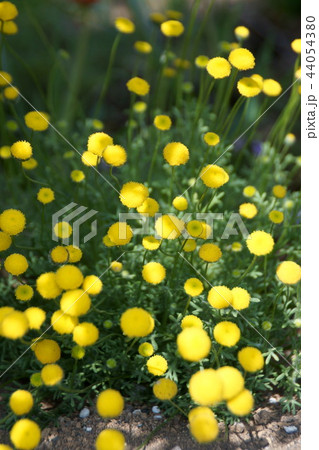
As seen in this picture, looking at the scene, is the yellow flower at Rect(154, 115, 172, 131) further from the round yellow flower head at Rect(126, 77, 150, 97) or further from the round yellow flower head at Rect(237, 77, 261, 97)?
the round yellow flower head at Rect(237, 77, 261, 97)

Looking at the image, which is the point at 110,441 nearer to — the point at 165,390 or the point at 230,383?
the point at 165,390

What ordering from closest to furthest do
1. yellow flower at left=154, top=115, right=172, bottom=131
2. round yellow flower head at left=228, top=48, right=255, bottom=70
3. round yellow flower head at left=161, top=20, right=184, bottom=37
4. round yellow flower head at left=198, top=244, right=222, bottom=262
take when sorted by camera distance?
round yellow flower head at left=198, top=244, right=222, bottom=262, round yellow flower head at left=228, top=48, right=255, bottom=70, yellow flower at left=154, top=115, right=172, bottom=131, round yellow flower head at left=161, top=20, right=184, bottom=37

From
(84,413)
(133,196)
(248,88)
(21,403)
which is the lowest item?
(84,413)

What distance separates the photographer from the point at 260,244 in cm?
145

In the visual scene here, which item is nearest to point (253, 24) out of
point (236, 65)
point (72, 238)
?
point (236, 65)

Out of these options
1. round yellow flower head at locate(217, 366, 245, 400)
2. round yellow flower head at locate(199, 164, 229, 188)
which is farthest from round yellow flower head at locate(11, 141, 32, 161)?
round yellow flower head at locate(217, 366, 245, 400)

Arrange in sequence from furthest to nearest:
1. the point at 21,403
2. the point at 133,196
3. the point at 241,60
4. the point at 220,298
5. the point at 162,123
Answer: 1. the point at 162,123
2. the point at 241,60
3. the point at 133,196
4. the point at 220,298
5. the point at 21,403

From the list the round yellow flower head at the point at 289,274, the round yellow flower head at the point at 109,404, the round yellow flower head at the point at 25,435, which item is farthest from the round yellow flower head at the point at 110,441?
the round yellow flower head at the point at 289,274

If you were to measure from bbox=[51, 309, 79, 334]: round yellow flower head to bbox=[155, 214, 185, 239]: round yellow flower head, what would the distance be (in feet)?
1.17

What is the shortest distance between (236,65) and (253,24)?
219 centimetres

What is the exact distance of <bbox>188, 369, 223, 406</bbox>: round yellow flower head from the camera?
1.14m

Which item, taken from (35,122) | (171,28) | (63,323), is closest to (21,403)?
(63,323)

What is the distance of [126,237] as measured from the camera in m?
1.42

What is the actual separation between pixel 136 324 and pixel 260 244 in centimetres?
45
